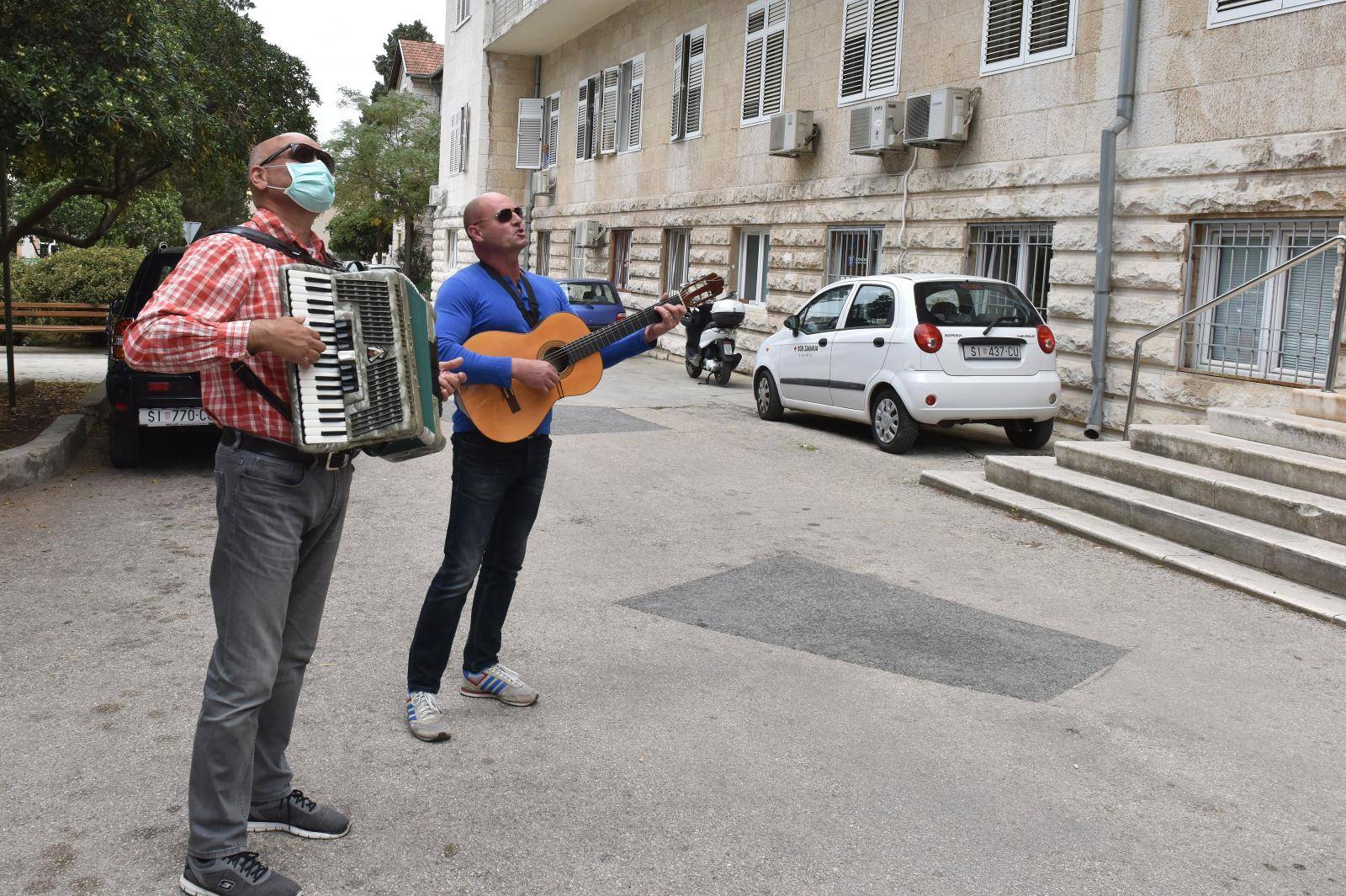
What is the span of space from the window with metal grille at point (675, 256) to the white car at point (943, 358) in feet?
34.1

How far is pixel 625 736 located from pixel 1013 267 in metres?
11.0

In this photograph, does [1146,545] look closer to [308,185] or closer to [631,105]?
[308,185]

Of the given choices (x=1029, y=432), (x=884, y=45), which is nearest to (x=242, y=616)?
(x=1029, y=432)

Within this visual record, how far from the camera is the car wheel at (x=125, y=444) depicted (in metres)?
9.09

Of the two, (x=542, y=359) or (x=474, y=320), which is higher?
(x=474, y=320)

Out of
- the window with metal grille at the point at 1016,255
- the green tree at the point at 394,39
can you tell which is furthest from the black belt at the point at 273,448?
the green tree at the point at 394,39

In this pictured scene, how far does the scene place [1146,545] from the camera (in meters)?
7.33

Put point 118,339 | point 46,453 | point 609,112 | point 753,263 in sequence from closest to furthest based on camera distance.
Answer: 1. point 46,453
2. point 118,339
3. point 753,263
4. point 609,112

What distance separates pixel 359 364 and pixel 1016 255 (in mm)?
11983

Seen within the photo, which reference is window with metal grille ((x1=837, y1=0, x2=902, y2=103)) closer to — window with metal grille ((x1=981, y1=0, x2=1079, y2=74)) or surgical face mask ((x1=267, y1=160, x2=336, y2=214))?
window with metal grille ((x1=981, y1=0, x2=1079, y2=74))

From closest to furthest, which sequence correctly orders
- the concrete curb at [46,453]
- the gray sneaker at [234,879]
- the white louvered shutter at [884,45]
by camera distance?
the gray sneaker at [234,879] < the concrete curb at [46,453] < the white louvered shutter at [884,45]

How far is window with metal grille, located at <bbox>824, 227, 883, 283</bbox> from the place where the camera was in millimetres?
16125

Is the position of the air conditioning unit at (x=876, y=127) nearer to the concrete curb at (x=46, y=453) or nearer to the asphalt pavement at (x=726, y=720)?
the asphalt pavement at (x=726, y=720)

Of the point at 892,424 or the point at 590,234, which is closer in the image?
the point at 892,424
